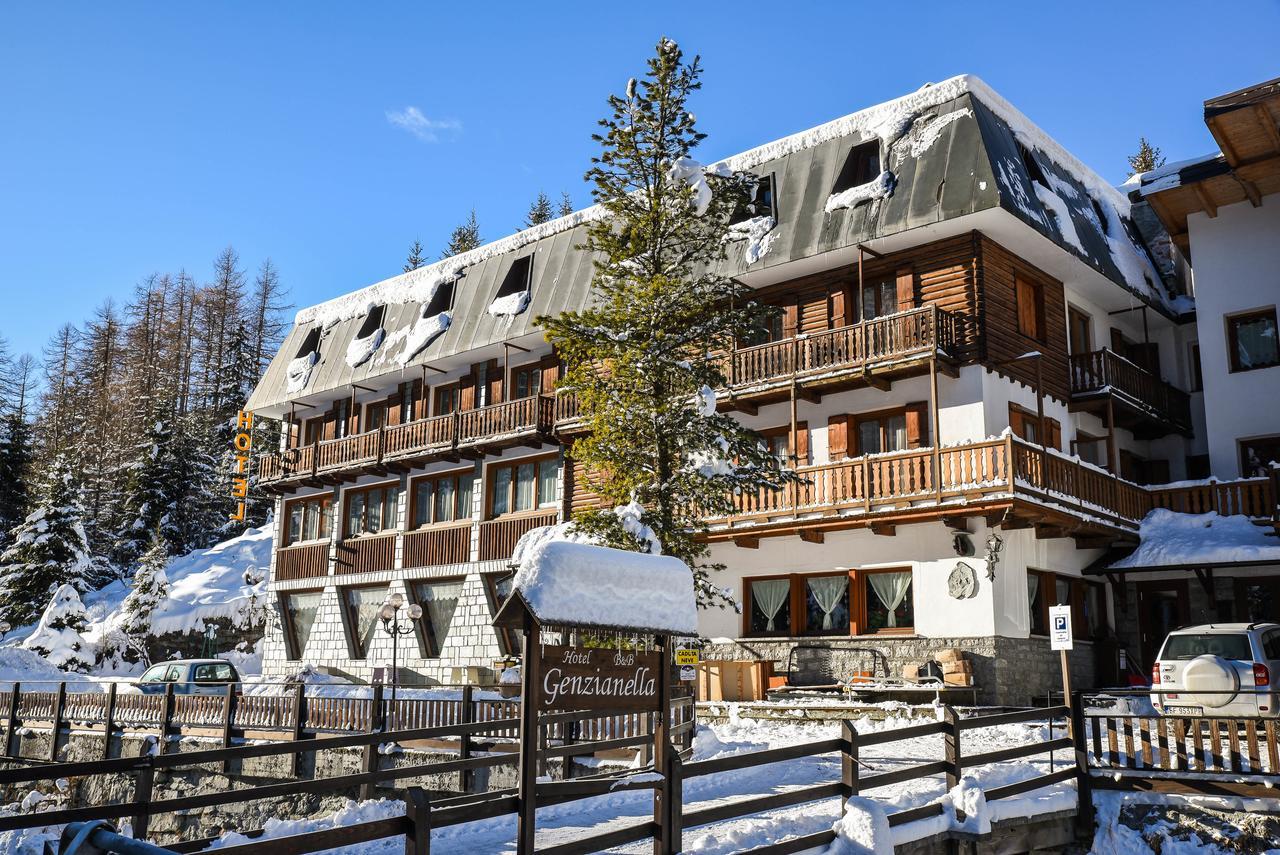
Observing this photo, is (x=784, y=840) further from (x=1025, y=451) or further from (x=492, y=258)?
(x=492, y=258)

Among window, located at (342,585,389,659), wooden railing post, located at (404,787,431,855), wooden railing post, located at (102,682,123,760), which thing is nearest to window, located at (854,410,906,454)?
window, located at (342,585,389,659)

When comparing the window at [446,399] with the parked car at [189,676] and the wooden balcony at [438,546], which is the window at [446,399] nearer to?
the wooden balcony at [438,546]

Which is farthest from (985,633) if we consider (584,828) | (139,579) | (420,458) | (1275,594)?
(139,579)

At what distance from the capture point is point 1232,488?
2295cm

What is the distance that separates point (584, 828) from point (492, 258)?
24375mm

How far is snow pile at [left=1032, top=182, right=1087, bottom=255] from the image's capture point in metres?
23.9

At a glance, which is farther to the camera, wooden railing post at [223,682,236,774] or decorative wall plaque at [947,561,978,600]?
wooden railing post at [223,682,236,774]

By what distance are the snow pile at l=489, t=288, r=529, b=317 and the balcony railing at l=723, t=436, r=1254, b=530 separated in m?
9.90

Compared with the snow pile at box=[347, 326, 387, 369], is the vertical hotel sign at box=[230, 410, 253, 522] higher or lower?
lower

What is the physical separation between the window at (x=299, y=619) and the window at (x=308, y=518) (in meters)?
2.04

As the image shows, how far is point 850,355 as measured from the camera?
2289cm

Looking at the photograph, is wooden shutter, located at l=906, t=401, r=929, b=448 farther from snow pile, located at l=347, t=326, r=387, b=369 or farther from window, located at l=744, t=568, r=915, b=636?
snow pile, located at l=347, t=326, r=387, b=369

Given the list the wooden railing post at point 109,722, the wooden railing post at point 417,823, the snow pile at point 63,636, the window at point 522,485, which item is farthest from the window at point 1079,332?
the snow pile at point 63,636

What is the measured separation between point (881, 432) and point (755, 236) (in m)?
5.54
